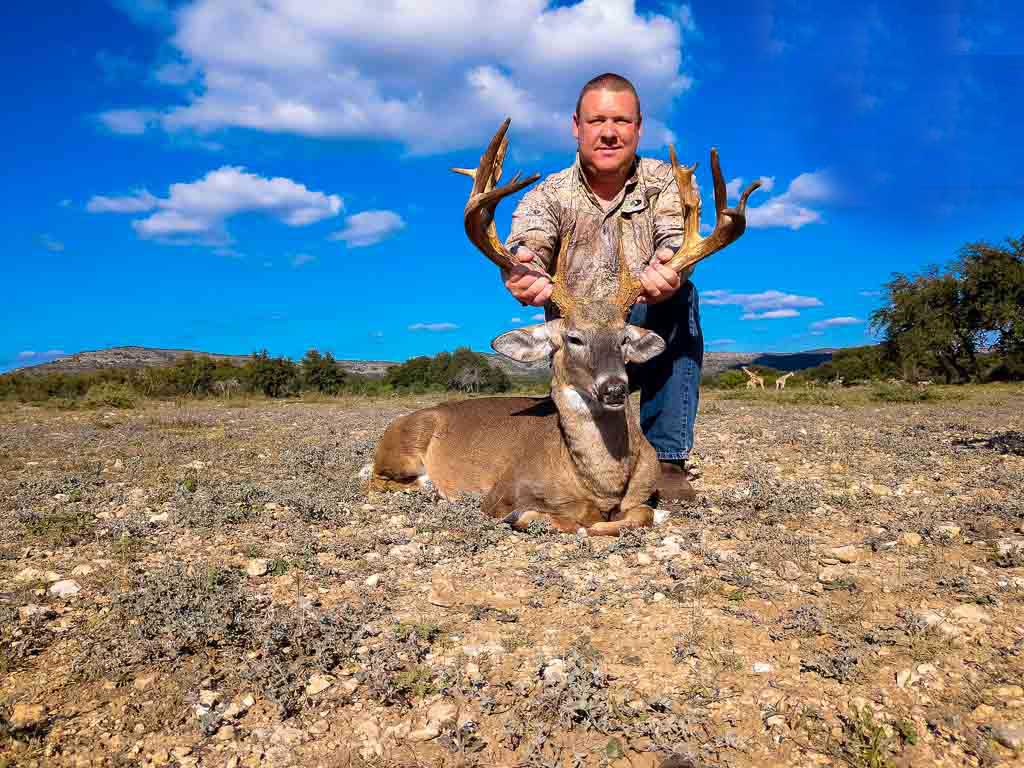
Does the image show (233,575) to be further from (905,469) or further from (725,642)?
(905,469)

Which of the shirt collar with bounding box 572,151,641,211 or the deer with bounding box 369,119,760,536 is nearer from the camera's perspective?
the deer with bounding box 369,119,760,536

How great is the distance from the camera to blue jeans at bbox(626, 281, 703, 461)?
5.82 metres

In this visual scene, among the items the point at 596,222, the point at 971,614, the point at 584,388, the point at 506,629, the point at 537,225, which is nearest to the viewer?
the point at 971,614

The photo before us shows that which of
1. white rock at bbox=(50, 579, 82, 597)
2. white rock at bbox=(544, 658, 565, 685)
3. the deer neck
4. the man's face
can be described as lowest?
white rock at bbox=(544, 658, 565, 685)

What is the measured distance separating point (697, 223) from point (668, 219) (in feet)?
1.78

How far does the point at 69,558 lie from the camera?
4121mm

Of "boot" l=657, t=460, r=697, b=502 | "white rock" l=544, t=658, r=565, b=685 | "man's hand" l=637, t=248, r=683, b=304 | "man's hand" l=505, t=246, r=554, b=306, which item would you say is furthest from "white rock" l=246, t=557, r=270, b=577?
"man's hand" l=637, t=248, r=683, b=304

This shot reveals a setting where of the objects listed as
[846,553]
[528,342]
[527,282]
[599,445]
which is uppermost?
[527,282]

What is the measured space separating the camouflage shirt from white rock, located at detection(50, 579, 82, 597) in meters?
3.52

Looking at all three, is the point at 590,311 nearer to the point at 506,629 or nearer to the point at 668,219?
the point at 668,219

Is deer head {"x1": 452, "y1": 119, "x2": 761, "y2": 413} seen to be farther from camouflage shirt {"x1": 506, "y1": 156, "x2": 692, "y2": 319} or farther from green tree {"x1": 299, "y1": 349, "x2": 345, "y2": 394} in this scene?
green tree {"x1": 299, "y1": 349, "x2": 345, "y2": 394}

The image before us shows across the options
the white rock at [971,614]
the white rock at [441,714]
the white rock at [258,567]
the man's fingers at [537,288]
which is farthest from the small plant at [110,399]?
the white rock at [971,614]

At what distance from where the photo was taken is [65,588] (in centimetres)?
355

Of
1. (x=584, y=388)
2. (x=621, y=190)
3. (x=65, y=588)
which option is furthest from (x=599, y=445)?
(x=65, y=588)
